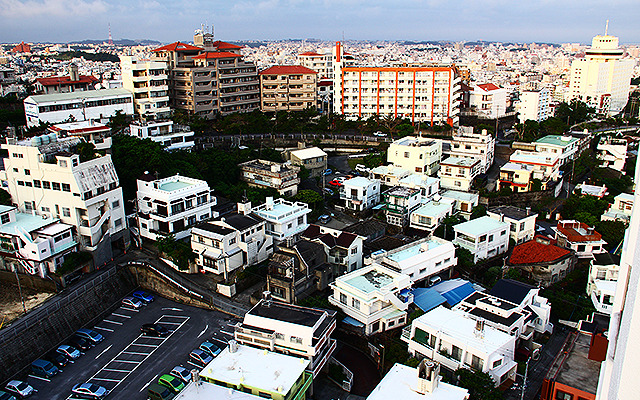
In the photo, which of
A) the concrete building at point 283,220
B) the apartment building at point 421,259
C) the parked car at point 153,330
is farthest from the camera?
the concrete building at point 283,220

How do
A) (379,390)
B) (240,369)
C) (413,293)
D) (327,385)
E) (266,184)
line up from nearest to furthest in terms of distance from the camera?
(379,390), (240,369), (327,385), (413,293), (266,184)

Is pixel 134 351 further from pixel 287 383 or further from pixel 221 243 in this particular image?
pixel 287 383

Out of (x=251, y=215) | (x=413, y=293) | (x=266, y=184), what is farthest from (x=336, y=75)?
(x=413, y=293)

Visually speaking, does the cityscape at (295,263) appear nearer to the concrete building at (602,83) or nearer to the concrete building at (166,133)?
the concrete building at (166,133)

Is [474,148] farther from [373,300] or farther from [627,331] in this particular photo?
[627,331]

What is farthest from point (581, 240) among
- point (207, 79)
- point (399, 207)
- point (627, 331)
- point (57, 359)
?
point (207, 79)

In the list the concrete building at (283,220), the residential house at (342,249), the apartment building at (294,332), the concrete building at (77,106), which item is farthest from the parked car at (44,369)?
the concrete building at (77,106)

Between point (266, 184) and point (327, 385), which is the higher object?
point (266, 184)

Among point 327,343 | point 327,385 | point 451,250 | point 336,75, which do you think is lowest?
point 327,385
